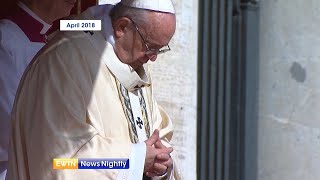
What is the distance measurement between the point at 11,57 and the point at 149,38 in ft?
1.79

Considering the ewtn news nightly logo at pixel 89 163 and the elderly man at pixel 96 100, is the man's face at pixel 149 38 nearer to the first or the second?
the elderly man at pixel 96 100

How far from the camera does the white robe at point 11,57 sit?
3582mm

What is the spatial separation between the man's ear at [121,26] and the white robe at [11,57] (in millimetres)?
339

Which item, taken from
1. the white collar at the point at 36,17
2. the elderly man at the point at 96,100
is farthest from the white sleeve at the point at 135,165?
the white collar at the point at 36,17

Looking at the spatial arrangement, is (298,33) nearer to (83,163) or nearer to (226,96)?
(226,96)

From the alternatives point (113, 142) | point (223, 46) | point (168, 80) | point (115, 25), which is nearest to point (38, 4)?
point (115, 25)

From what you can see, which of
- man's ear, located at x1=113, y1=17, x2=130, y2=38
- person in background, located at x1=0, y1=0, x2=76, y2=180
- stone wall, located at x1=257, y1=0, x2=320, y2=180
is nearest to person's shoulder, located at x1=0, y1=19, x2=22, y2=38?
person in background, located at x1=0, y1=0, x2=76, y2=180

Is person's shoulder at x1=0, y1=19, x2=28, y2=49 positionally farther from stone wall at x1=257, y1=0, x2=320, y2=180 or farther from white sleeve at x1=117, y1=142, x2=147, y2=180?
stone wall at x1=257, y1=0, x2=320, y2=180

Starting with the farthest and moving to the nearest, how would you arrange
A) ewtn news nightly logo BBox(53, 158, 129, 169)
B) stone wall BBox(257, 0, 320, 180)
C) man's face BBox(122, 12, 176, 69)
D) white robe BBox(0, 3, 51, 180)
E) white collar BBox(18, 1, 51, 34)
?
1. stone wall BBox(257, 0, 320, 180)
2. white collar BBox(18, 1, 51, 34)
3. white robe BBox(0, 3, 51, 180)
4. man's face BBox(122, 12, 176, 69)
5. ewtn news nightly logo BBox(53, 158, 129, 169)

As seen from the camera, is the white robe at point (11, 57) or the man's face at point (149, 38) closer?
the man's face at point (149, 38)

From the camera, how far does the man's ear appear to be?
11.3 ft

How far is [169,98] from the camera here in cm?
474
